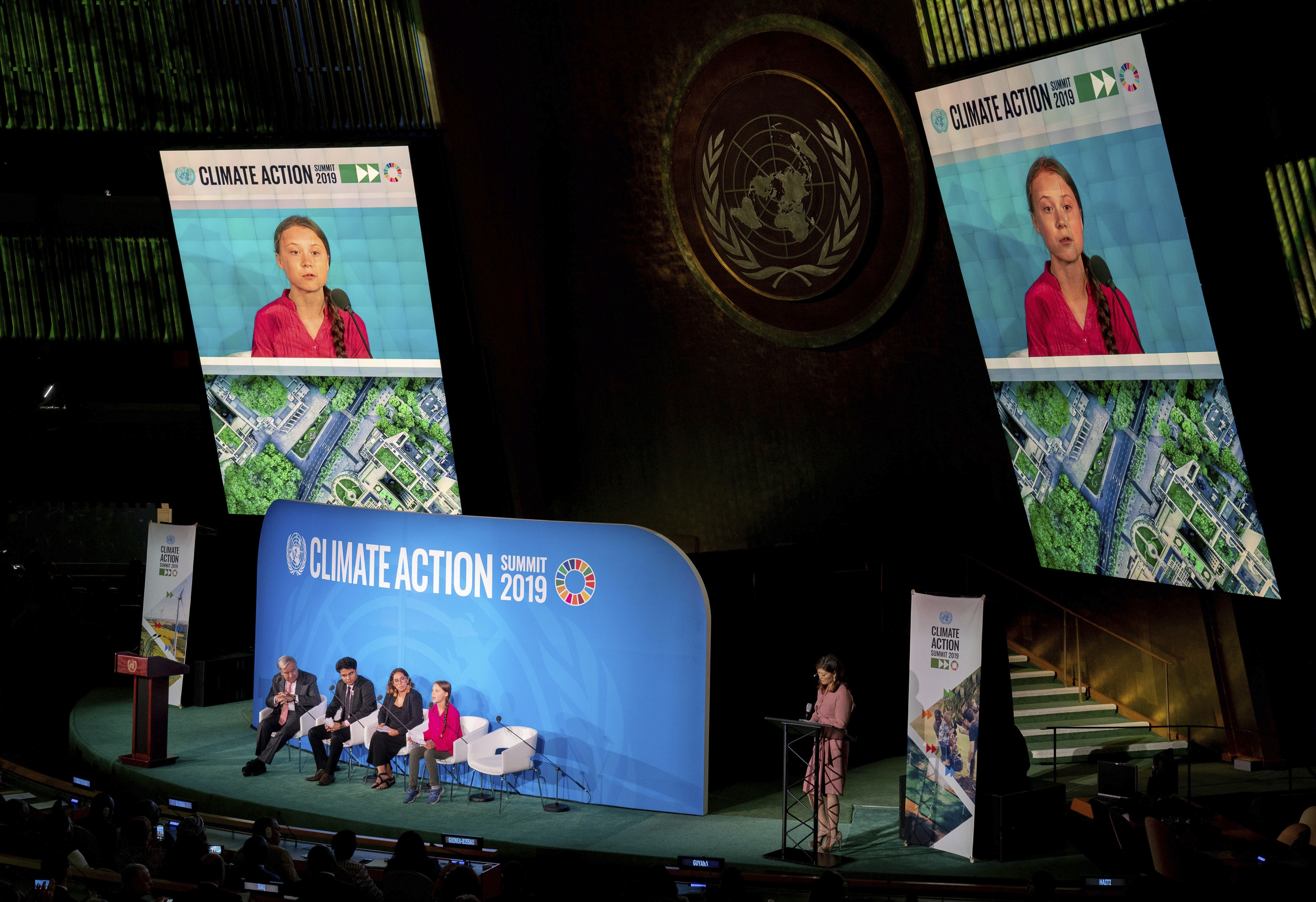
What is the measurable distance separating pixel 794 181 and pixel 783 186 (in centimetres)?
12

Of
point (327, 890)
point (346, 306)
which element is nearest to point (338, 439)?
point (346, 306)

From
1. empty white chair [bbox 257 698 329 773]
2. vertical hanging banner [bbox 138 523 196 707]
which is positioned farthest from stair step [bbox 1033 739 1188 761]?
vertical hanging banner [bbox 138 523 196 707]

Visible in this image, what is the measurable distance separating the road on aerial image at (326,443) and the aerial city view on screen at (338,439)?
0.4 inches

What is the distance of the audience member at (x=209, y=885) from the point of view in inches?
213

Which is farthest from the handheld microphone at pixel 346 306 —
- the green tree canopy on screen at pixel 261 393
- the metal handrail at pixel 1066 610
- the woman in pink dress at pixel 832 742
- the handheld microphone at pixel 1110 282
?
the handheld microphone at pixel 1110 282

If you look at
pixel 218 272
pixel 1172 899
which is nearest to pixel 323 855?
pixel 1172 899

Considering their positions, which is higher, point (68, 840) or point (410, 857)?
point (68, 840)

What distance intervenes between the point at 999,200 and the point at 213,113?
27.2 ft

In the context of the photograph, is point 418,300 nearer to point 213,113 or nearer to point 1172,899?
point 213,113

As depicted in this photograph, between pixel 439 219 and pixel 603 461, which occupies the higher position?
pixel 439 219

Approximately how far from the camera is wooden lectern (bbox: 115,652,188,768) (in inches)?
439

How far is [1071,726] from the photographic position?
11.7 metres

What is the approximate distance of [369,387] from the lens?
47.3 ft

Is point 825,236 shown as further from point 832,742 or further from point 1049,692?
point 1049,692
